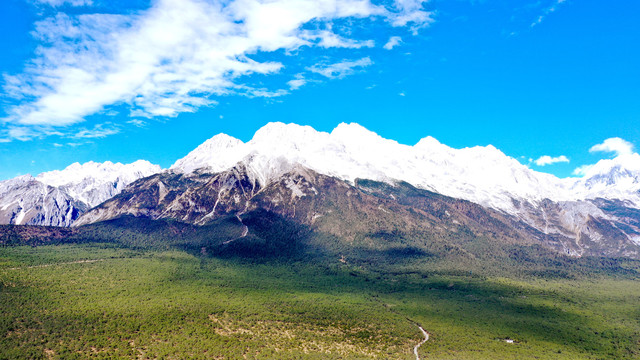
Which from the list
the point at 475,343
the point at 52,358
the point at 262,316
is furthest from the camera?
the point at 262,316

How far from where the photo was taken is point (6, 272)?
196250 millimetres

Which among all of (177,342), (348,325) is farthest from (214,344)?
(348,325)

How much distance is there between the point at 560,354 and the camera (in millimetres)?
171875

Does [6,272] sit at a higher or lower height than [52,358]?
higher

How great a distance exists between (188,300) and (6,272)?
288ft

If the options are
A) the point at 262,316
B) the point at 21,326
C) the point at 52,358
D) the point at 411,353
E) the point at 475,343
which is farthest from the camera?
the point at 262,316

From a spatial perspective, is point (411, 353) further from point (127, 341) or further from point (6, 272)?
point (6, 272)

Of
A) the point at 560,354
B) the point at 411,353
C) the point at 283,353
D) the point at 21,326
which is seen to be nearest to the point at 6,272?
the point at 21,326

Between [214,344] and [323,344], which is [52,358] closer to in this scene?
[214,344]

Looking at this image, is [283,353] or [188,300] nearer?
[283,353]

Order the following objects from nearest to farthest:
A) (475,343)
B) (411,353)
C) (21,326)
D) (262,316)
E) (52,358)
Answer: (52,358) → (21,326) → (411,353) → (475,343) → (262,316)

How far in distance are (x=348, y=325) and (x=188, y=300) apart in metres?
79.0

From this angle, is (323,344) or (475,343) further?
(475,343)

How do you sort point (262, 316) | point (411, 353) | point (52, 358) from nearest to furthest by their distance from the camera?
1. point (52, 358)
2. point (411, 353)
3. point (262, 316)
